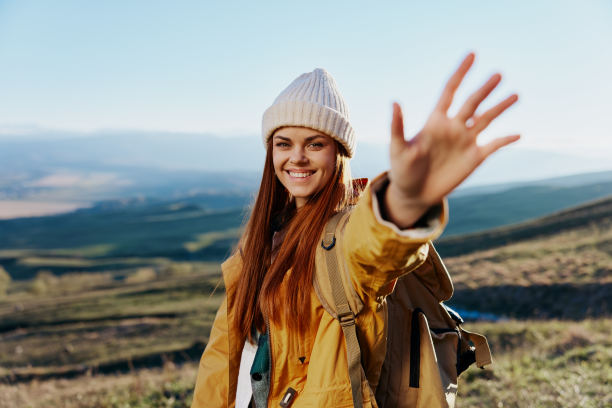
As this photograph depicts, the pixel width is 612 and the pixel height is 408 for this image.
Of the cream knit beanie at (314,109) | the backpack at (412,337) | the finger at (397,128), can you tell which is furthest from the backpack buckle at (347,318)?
the cream knit beanie at (314,109)

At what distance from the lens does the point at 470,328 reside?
37.1 feet

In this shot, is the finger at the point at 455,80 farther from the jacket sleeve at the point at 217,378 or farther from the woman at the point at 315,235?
the jacket sleeve at the point at 217,378

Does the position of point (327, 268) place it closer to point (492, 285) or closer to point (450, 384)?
point (450, 384)

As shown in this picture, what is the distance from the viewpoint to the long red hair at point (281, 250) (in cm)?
224

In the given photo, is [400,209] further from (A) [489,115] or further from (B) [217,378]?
(B) [217,378]

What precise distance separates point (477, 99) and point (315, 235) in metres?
1.17

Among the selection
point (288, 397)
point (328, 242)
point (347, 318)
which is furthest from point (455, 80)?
point (288, 397)

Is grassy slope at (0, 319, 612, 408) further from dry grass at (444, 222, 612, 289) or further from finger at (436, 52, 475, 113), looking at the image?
dry grass at (444, 222, 612, 289)

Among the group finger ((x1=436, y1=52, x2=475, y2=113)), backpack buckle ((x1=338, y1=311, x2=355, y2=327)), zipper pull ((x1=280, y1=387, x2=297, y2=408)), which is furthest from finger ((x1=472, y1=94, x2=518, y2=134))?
zipper pull ((x1=280, y1=387, x2=297, y2=408))

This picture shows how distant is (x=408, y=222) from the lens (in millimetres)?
1566

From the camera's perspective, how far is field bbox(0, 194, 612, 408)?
587 cm

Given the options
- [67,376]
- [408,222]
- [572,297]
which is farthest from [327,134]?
[67,376]

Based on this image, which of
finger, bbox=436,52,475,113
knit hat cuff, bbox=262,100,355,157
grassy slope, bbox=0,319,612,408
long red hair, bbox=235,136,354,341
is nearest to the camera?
finger, bbox=436,52,475,113

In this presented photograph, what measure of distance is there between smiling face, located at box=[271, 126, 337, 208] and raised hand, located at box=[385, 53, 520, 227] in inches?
44.4
